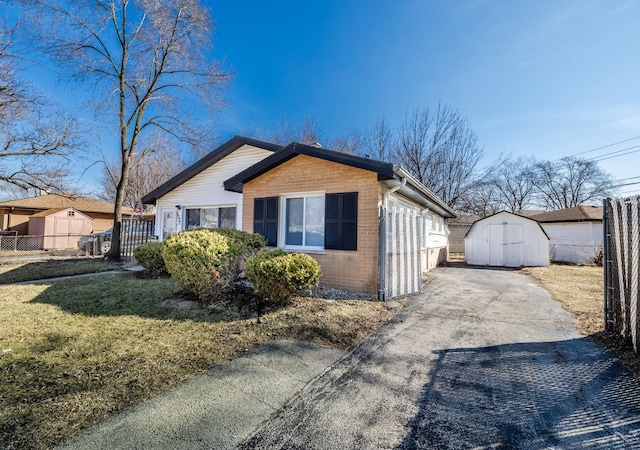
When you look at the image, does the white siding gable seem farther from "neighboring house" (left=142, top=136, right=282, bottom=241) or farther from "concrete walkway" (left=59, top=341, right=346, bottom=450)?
"concrete walkway" (left=59, top=341, right=346, bottom=450)

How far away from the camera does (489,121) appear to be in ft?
56.9

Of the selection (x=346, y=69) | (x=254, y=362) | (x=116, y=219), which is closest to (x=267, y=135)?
(x=346, y=69)

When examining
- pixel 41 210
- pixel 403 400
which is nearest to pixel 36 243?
pixel 41 210

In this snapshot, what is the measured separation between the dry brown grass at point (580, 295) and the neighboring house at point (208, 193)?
9463mm

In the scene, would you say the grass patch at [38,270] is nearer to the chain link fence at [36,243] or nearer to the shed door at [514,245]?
the chain link fence at [36,243]

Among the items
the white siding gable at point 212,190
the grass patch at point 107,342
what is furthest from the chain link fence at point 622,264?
the white siding gable at point 212,190

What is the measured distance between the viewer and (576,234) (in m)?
17.8

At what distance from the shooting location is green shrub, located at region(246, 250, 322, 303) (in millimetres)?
5133

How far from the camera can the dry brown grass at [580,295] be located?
511cm

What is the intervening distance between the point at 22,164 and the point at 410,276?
14.3 metres

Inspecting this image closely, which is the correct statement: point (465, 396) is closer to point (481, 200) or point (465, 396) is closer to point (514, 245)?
point (514, 245)

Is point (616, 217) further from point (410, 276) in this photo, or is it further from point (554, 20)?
point (554, 20)

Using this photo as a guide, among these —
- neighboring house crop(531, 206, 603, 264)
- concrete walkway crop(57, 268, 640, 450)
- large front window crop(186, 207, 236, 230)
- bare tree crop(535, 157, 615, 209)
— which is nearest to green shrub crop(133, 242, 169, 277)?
large front window crop(186, 207, 236, 230)

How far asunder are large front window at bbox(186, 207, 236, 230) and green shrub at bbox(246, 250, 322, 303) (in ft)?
21.2
